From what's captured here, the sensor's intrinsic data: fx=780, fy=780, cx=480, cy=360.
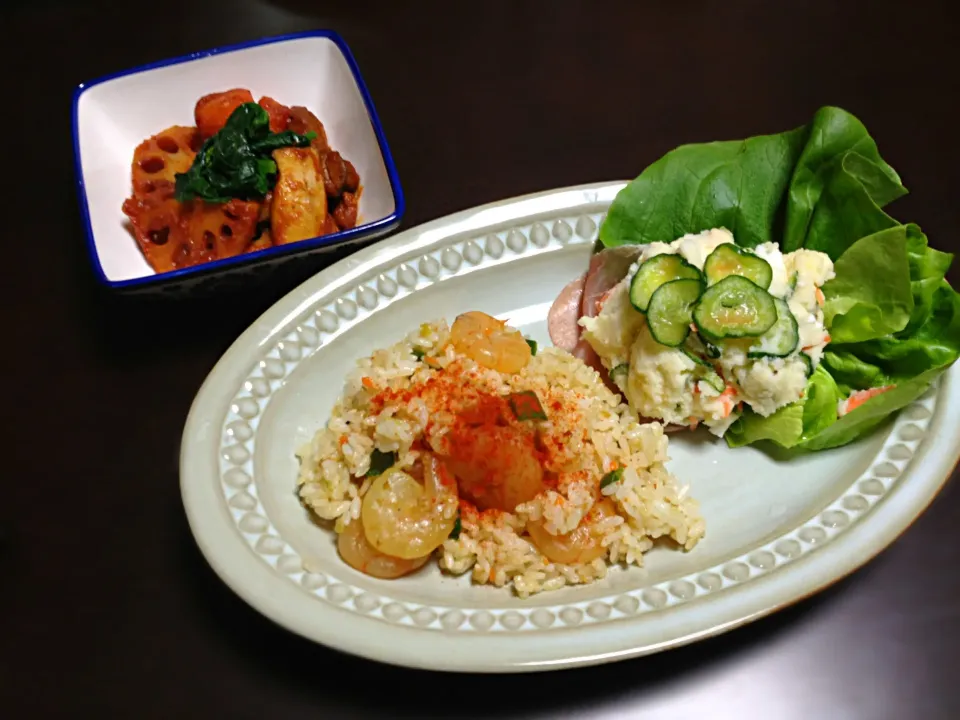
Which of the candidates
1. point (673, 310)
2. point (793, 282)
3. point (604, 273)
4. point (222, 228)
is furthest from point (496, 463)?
point (222, 228)

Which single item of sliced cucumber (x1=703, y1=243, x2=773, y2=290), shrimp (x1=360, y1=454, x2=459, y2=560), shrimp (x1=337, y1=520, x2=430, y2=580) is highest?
sliced cucumber (x1=703, y1=243, x2=773, y2=290)

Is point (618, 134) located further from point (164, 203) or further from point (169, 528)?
point (169, 528)

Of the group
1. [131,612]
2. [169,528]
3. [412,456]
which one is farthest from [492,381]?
[131,612]

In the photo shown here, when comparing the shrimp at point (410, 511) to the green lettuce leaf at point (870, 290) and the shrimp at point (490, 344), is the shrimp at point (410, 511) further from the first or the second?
A: the green lettuce leaf at point (870, 290)

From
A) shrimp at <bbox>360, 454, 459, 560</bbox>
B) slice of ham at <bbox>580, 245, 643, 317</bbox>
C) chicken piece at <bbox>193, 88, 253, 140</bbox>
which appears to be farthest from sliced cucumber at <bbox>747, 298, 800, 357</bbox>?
chicken piece at <bbox>193, 88, 253, 140</bbox>

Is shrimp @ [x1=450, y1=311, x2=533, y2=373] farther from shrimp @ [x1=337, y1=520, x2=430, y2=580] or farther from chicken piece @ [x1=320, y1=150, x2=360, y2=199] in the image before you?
chicken piece @ [x1=320, y1=150, x2=360, y2=199]
